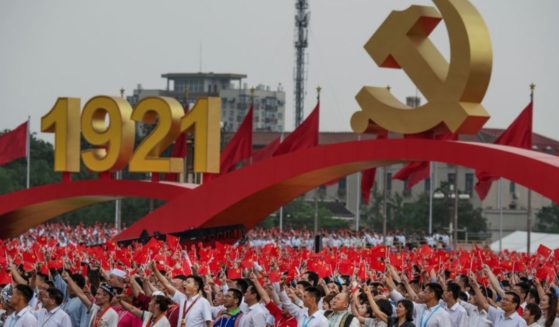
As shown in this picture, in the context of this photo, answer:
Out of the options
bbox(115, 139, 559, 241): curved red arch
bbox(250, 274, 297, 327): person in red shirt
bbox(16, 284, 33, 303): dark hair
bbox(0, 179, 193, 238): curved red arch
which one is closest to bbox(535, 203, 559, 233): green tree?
bbox(0, 179, 193, 238): curved red arch

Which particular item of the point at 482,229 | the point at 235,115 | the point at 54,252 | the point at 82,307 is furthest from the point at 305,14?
the point at 82,307

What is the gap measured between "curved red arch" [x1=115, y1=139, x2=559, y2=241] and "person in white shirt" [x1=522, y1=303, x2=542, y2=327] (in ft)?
44.8

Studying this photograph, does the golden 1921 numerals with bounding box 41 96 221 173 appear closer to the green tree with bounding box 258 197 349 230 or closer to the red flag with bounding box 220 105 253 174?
the red flag with bounding box 220 105 253 174

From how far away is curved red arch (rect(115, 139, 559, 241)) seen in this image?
1192 inches

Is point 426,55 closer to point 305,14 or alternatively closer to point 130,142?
point 130,142

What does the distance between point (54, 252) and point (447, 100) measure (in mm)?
9638

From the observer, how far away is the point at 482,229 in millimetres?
82375


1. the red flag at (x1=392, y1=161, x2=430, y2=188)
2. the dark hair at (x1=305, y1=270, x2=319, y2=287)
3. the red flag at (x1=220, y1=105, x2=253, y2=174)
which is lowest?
the dark hair at (x1=305, y1=270, x2=319, y2=287)

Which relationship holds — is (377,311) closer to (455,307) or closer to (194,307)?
(455,307)

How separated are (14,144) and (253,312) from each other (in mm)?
33353

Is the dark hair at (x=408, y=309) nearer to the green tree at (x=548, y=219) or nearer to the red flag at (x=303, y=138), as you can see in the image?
the red flag at (x=303, y=138)

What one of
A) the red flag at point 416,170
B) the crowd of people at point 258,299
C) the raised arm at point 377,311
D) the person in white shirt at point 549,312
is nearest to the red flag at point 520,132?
the red flag at point 416,170

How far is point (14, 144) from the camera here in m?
48.6

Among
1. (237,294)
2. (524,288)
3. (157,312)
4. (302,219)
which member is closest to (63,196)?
(524,288)
